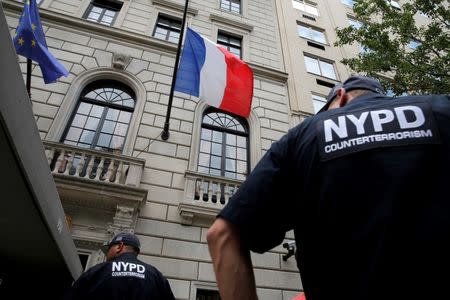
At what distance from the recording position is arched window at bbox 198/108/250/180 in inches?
405

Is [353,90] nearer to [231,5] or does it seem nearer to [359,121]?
[359,121]

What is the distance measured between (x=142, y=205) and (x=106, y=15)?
9.79 meters

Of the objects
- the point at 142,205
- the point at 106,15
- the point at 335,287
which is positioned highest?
the point at 106,15

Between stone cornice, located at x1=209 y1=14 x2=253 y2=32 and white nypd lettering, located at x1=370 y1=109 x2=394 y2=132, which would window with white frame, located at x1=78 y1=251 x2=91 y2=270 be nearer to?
white nypd lettering, located at x1=370 y1=109 x2=394 y2=132

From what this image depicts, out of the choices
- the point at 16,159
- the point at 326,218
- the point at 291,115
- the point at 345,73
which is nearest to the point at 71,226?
the point at 16,159

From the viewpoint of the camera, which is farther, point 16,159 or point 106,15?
point 106,15

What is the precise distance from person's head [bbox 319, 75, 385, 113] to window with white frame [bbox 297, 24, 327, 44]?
17.3 metres

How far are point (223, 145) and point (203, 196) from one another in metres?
2.58

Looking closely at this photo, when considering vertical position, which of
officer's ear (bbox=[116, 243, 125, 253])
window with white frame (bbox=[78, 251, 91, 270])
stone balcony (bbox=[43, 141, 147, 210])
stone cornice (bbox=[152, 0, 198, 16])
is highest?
stone cornice (bbox=[152, 0, 198, 16])

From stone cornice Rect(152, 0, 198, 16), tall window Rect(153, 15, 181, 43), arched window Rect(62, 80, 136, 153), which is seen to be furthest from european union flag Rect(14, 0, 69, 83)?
stone cornice Rect(152, 0, 198, 16)

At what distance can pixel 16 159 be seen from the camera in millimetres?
2594

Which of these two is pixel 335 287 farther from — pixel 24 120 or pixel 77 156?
pixel 77 156

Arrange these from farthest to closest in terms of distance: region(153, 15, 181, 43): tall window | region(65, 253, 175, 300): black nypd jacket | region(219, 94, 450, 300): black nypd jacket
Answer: region(153, 15, 181, 43): tall window → region(65, 253, 175, 300): black nypd jacket → region(219, 94, 450, 300): black nypd jacket

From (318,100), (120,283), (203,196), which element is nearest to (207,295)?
(203,196)
